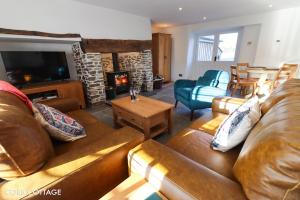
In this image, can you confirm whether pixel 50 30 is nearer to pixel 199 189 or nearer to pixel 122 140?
pixel 122 140

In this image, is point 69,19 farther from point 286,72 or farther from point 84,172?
point 286,72

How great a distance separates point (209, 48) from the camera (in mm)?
5688

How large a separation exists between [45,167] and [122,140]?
473 millimetres

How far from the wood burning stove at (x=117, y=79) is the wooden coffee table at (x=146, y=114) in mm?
2104

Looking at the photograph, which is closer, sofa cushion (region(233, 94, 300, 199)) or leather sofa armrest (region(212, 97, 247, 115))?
sofa cushion (region(233, 94, 300, 199))

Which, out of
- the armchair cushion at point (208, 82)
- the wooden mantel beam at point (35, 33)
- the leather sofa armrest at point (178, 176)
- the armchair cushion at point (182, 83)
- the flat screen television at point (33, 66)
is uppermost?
the wooden mantel beam at point (35, 33)

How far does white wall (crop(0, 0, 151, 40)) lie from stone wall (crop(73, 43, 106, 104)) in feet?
1.46

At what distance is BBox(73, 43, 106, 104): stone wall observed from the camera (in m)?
3.44

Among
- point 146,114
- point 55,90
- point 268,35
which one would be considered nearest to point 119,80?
point 55,90

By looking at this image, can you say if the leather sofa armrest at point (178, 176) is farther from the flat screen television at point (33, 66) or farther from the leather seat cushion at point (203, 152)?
the flat screen television at point (33, 66)

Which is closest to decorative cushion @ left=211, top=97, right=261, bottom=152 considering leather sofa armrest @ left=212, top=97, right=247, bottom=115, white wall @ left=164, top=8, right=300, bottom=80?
leather sofa armrest @ left=212, top=97, right=247, bottom=115

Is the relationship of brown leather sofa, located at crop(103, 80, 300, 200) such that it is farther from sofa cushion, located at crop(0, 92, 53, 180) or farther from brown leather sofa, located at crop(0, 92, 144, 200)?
sofa cushion, located at crop(0, 92, 53, 180)

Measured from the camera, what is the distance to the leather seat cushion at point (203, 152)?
1.01 metres

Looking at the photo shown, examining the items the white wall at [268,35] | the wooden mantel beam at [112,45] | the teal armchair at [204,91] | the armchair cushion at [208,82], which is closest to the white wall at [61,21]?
the wooden mantel beam at [112,45]
